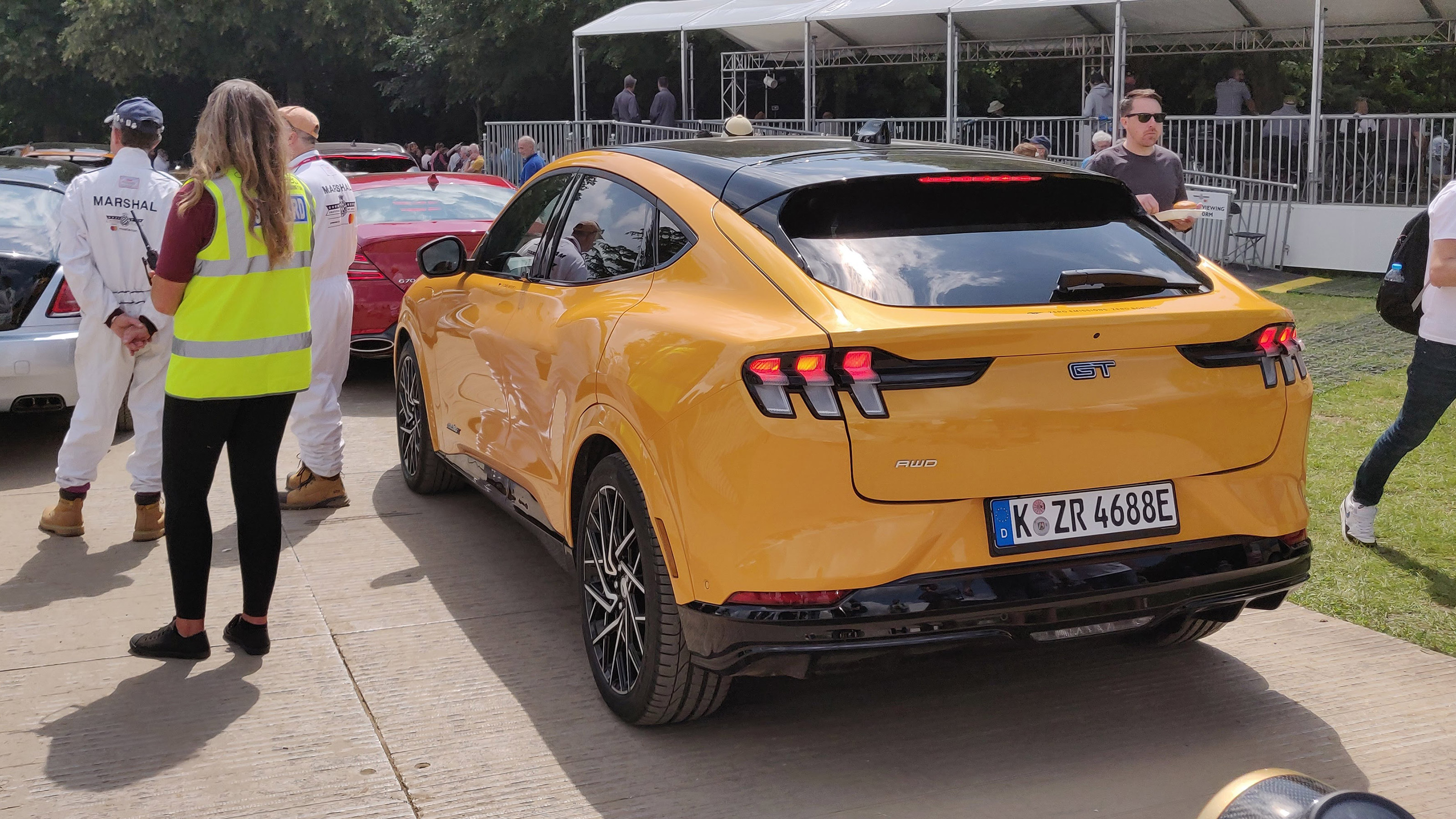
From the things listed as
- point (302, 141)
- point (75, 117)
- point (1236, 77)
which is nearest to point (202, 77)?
point (75, 117)

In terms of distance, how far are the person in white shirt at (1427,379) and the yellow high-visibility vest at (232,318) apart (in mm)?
4125

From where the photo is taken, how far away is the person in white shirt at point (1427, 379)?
5211 mm

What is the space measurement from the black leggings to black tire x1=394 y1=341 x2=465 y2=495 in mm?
1702

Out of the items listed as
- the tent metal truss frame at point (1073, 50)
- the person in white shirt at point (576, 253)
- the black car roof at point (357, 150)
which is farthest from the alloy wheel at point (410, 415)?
the tent metal truss frame at point (1073, 50)

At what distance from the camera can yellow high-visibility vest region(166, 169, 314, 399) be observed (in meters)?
4.42

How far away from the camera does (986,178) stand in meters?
4.00

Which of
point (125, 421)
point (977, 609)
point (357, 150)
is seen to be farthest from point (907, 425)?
A: point (357, 150)

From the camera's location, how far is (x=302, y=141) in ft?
21.5

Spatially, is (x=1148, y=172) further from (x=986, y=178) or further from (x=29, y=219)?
(x=29, y=219)

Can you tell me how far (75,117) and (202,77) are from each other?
4.98 meters

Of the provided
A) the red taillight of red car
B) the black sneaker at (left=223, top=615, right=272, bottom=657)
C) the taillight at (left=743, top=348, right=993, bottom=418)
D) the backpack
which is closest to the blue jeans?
the backpack

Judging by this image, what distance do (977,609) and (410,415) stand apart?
398cm

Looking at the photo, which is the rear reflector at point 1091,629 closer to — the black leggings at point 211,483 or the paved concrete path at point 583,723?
the paved concrete path at point 583,723

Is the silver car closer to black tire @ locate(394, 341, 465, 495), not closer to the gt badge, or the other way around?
black tire @ locate(394, 341, 465, 495)
